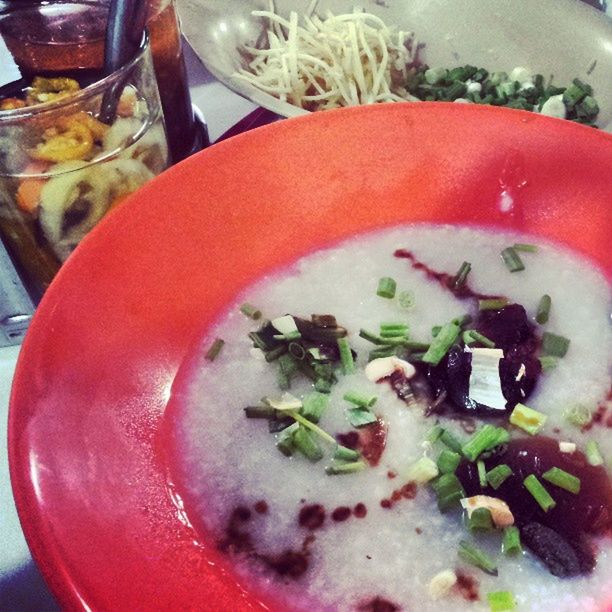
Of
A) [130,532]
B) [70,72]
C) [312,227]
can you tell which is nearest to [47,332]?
[130,532]

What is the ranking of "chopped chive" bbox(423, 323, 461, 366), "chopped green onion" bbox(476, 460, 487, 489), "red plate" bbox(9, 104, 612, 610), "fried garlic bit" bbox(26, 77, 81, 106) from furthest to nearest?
"fried garlic bit" bbox(26, 77, 81, 106)
"chopped chive" bbox(423, 323, 461, 366)
"chopped green onion" bbox(476, 460, 487, 489)
"red plate" bbox(9, 104, 612, 610)

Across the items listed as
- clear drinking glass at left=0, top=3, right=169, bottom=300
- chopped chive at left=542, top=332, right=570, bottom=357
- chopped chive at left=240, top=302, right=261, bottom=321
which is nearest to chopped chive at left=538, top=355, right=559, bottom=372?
chopped chive at left=542, top=332, right=570, bottom=357

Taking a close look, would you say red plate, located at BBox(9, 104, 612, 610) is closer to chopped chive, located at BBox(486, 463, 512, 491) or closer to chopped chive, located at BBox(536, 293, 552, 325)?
chopped chive, located at BBox(536, 293, 552, 325)

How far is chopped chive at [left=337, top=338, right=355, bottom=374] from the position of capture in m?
1.04

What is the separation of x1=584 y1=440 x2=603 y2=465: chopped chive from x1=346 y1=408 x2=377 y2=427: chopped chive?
0.93 feet

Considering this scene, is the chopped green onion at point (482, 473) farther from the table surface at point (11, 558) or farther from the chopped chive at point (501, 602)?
the table surface at point (11, 558)

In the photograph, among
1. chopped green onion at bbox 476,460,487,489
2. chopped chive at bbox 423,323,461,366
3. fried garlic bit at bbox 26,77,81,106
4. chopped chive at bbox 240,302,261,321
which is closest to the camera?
chopped green onion at bbox 476,460,487,489

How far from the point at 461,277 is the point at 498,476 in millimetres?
390

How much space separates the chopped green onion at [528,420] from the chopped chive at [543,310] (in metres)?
0.20

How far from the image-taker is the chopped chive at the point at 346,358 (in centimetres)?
104

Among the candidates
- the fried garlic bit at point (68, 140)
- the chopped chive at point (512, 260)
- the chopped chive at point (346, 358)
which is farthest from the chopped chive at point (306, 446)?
the fried garlic bit at point (68, 140)

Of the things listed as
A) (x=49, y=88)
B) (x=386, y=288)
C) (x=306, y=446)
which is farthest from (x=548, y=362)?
(x=49, y=88)

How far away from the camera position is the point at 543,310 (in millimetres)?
1111

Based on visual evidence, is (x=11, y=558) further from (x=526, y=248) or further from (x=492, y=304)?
(x=526, y=248)
